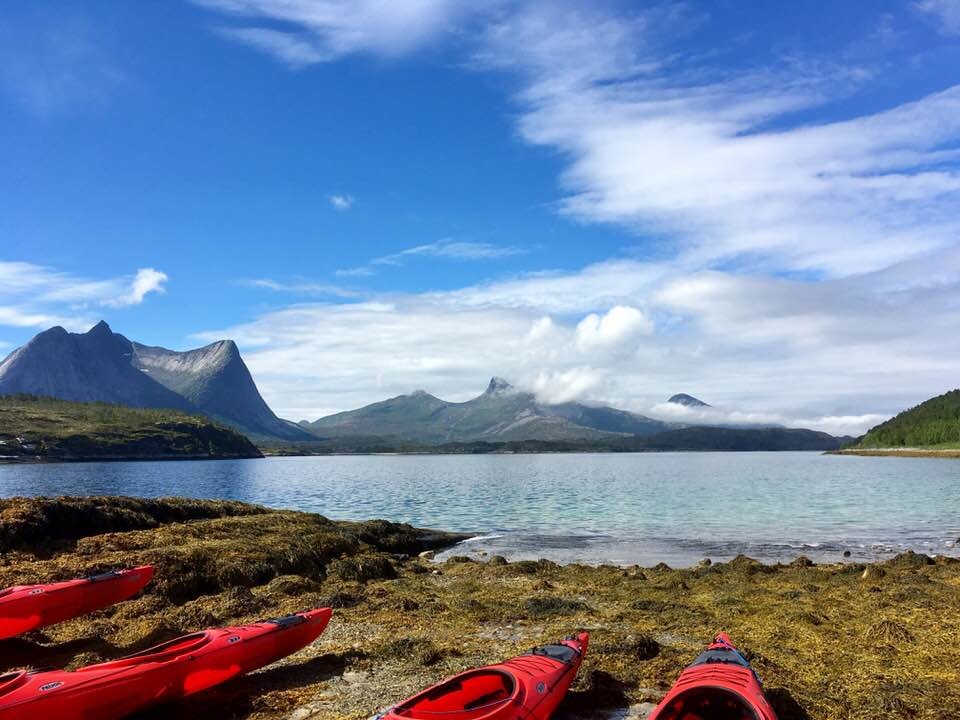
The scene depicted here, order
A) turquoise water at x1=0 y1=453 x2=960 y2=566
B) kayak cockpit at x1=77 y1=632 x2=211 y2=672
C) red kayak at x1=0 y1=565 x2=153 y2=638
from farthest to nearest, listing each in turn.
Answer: turquoise water at x1=0 y1=453 x2=960 y2=566 → red kayak at x1=0 y1=565 x2=153 y2=638 → kayak cockpit at x1=77 y1=632 x2=211 y2=672

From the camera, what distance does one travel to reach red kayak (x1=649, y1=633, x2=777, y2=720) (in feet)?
27.6

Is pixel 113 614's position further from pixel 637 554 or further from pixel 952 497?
pixel 952 497

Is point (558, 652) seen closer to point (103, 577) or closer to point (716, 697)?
point (716, 697)

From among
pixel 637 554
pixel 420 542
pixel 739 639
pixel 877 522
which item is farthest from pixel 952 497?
pixel 739 639

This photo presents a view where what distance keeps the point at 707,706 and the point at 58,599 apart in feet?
43.9

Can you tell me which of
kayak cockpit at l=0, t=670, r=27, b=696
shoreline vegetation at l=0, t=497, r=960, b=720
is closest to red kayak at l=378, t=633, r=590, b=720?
shoreline vegetation at l=0, t=497, r=960, b=720

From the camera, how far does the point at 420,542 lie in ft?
125

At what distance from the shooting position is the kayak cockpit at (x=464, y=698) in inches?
314

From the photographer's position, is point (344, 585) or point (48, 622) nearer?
point (48, 622)

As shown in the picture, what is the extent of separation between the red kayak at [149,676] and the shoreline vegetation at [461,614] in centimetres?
52

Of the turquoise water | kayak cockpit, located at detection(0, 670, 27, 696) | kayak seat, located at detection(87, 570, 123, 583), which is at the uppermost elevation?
kayak seat, located at detection(87, 570, 123, 583)

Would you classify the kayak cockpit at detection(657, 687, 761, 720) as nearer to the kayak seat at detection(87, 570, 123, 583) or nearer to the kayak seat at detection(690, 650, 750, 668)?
the kayak seat at detection(690, 650, 750, 668)

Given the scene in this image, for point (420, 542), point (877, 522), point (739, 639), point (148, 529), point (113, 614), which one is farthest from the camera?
point (877, 522)

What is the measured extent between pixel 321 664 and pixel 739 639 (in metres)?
9.55
